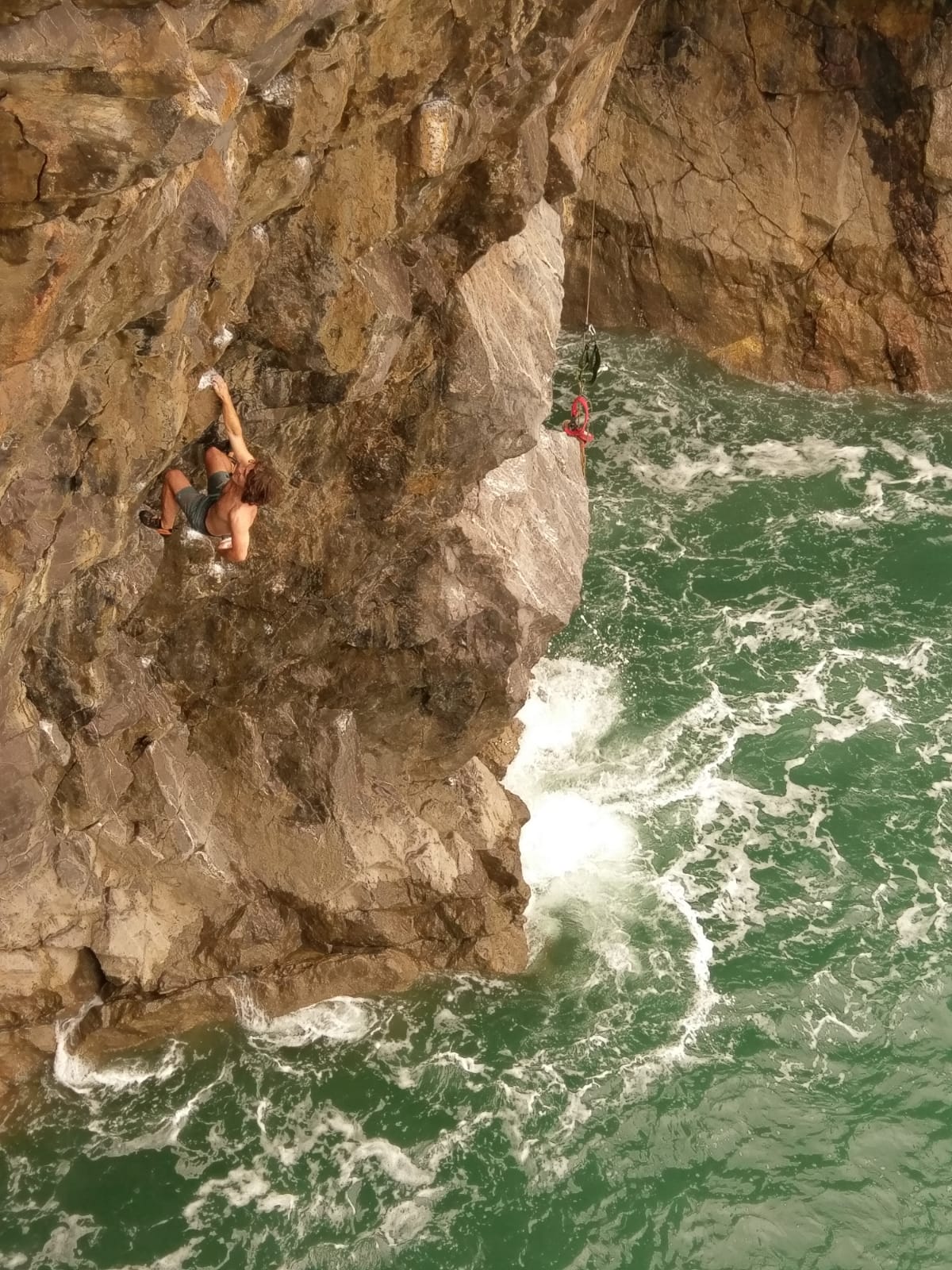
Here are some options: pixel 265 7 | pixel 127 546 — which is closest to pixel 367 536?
pixel 127 546

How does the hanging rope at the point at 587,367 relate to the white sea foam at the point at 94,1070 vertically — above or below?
above

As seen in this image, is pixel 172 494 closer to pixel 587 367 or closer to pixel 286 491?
pixel 286 491

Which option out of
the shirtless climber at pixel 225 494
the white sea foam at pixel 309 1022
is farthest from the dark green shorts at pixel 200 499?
the white sea foam at pixel 309 1022

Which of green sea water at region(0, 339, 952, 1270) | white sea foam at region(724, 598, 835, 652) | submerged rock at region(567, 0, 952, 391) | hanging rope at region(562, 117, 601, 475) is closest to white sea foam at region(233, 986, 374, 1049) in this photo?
green sea water at region(0, 339, 952, 1270)

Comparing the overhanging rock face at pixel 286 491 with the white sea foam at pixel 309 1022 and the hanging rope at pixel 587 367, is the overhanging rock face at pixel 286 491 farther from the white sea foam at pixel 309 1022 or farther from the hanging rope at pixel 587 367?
the hanging rope at pixel 587 367

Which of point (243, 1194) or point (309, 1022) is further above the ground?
point (309, 1022)

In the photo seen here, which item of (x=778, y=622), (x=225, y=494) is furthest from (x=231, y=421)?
(x=778, y=622)

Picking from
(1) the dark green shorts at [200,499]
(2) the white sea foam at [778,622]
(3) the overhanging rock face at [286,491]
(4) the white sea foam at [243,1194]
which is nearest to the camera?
(3) the overhanging rock face at [286,491]
